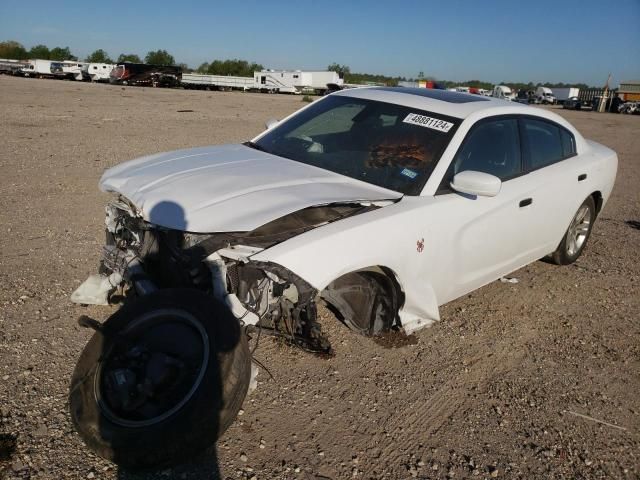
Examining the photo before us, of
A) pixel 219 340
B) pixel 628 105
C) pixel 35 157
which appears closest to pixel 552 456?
pixel 219 340

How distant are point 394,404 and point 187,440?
51.6 inches

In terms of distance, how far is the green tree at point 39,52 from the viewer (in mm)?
91050

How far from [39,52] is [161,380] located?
106 metres

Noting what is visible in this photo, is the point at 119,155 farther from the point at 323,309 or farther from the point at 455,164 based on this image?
the point at 455,164

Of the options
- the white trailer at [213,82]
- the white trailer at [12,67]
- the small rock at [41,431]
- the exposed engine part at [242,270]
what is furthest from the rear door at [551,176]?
the white trailer at [12,67]

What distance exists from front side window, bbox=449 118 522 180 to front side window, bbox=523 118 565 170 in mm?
193

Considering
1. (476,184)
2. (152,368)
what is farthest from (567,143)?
(152,368)

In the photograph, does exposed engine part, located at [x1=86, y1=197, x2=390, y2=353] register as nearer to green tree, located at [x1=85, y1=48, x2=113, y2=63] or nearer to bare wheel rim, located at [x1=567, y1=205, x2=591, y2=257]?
bare wheel rim, located at [x1=567, y1=205, x2=591, y2=257]

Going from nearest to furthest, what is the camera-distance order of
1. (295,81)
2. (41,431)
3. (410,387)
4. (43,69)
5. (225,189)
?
(41,431), (225,189), (410,387), (43,69), (295,81)

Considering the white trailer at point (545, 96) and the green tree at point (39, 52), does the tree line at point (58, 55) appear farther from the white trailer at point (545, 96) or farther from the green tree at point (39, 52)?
the white trailer at point (545, 96)

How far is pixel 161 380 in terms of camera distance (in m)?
2.63

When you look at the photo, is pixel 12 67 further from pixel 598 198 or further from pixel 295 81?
pixel 598 198

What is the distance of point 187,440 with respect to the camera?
248cm

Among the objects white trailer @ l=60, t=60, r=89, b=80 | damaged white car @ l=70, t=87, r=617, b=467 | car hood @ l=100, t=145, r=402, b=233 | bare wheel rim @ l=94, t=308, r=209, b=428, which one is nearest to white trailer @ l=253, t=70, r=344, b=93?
white trailer @ l=60, t=60, r=89, b=80
